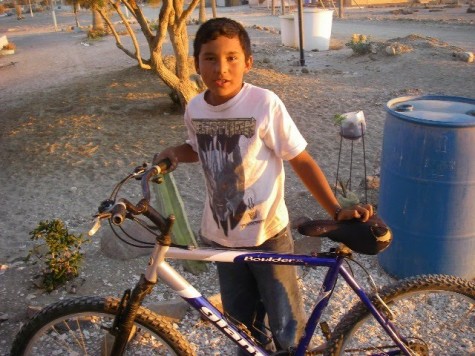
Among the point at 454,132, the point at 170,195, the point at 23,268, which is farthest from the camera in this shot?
the point at 23,268

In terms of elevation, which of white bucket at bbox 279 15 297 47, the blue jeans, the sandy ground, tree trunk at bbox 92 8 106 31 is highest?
tree trunk at bbox 92 8 106 31

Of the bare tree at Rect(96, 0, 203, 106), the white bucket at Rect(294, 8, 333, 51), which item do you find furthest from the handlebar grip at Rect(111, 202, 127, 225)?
the white bucket at Rect(294, 8, 333, 51)

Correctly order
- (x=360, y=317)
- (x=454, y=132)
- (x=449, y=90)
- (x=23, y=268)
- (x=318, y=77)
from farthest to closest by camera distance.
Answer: (x=318, y=77), (x=449, y=90), (x=23, y=268), (x=454, y=132), (x=360, y=317)

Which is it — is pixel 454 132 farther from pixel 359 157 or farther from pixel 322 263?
pixel 359 157

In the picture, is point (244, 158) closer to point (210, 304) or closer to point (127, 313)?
point (210, 304)

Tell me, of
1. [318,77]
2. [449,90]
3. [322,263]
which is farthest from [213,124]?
[318,77]

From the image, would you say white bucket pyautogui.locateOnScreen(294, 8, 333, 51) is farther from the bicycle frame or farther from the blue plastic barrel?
the bicycle frame

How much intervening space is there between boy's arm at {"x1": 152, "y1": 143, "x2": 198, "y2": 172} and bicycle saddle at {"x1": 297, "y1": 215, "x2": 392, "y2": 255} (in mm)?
595

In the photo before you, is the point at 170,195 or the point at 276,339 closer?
the point at 276,339

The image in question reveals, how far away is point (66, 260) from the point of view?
323cm

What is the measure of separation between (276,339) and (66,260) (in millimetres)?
1706

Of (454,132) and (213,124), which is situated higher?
(213,124)

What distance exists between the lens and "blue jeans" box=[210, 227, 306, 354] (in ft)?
6.68

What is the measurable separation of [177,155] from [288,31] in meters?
14.4
